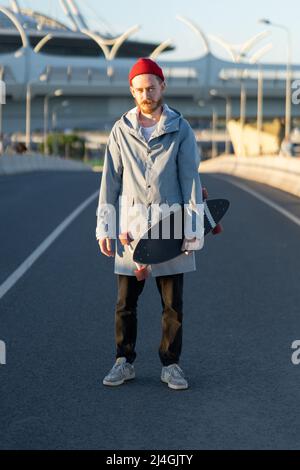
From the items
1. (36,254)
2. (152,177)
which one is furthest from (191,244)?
(36,254)

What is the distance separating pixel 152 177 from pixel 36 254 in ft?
24.0

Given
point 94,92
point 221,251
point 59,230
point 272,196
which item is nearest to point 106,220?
point 221,251

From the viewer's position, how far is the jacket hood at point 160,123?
6144 mm

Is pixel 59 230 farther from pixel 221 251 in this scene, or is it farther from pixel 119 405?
pixel 119 405

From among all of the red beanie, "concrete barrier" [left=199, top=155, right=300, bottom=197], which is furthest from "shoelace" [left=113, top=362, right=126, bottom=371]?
"concrete barrier" [left=199, top=155, right=300, bottom=197]

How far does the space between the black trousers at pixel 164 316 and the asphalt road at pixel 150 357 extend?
22 centimetres

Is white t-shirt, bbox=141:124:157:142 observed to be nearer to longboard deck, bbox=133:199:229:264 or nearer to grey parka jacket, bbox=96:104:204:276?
grey parka jacket, bbox=96:104:204:276

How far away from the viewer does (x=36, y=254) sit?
43.8 ft

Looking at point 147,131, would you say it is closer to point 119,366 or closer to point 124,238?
point 124,238

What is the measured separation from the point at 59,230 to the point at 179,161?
10.5 meters

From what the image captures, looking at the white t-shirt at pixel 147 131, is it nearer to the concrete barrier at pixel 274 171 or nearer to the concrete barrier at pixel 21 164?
the concrete barrier at pixel 274 171

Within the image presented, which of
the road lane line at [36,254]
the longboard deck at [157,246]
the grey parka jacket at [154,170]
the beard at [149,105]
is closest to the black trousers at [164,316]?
the grey parka jacket at [154,170]

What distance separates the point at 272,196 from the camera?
86.1 feet

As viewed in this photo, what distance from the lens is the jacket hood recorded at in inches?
242
